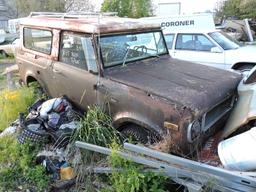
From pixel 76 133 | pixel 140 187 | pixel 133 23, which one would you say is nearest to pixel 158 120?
pixel 140 187

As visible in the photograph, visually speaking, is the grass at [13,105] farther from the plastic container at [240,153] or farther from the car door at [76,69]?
the plastic container at [240,153]

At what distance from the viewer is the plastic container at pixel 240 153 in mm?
3156

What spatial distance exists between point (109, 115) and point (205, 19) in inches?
324

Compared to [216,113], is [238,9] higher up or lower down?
higher up

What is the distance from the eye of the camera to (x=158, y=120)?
12.2ft

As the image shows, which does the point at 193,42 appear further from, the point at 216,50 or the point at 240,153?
the point at 240,153

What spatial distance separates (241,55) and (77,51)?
5.12 meters

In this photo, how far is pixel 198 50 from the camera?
9.12 metres

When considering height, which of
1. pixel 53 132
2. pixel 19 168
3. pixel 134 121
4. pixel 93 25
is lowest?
pixel 19 168

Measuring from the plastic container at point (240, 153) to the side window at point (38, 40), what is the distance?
11.3 feet

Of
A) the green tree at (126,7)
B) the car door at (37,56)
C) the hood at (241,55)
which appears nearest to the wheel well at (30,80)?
the car door at (37,56)

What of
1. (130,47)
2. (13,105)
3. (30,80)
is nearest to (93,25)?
(130,47)

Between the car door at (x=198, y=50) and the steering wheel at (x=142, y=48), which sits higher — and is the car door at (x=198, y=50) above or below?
below

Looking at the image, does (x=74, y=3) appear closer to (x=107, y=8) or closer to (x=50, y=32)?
(x=107, y=8)
